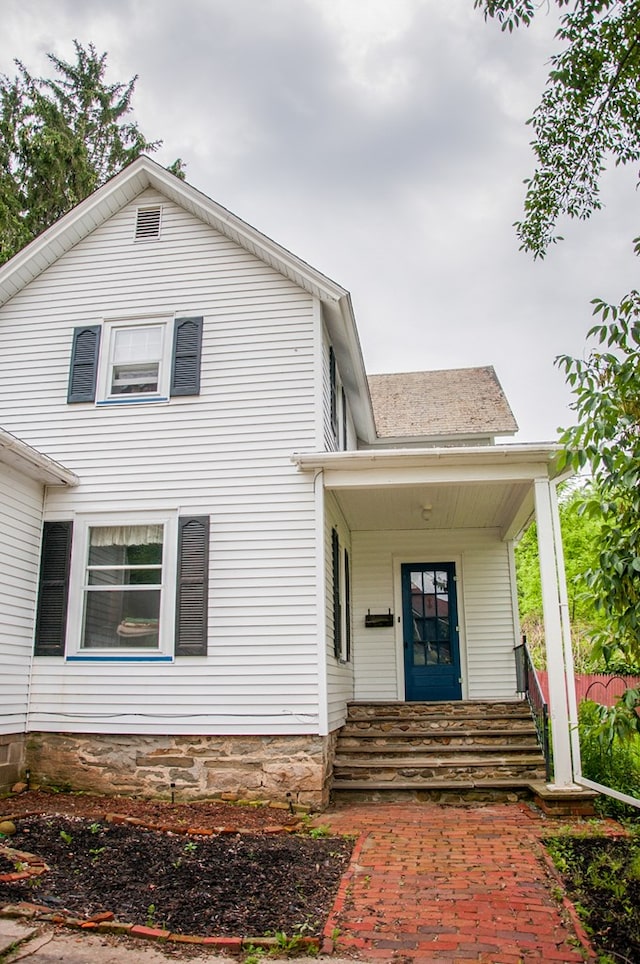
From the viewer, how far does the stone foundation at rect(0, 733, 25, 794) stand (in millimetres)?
7246

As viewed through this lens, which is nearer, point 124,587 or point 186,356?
point 124,587

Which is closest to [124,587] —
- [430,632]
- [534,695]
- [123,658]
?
[123,658]

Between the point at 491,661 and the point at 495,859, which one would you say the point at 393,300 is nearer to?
the point at 491,661

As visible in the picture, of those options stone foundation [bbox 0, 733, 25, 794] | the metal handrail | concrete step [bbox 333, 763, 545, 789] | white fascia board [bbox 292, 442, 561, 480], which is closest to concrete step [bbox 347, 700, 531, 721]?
→ the metal handrail

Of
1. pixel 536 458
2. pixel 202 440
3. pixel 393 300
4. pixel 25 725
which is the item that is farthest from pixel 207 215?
pixel 393 300

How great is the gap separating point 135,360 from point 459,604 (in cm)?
573

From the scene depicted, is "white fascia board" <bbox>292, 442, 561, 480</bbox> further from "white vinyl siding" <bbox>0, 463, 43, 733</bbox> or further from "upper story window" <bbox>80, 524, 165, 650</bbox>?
"white vinyl siding" <bbox>0, 463, 43, 733</bbox>

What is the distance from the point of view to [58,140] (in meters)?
15.3

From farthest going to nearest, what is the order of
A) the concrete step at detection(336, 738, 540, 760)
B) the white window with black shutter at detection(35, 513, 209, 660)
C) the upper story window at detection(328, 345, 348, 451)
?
the upper story window at detection(328, 345, 348, 451)
the concrete step at detection(336, 738, 540, 760)
the white window with black shutter at detection(35, 513, 209, 660)

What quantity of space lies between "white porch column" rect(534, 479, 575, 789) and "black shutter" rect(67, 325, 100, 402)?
17.1 feet

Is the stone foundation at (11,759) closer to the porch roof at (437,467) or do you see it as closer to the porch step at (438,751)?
the porch step at (438,751)

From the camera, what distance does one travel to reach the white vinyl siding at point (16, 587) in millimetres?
7395

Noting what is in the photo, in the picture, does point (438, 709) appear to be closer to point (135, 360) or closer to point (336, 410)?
point (336, 410)

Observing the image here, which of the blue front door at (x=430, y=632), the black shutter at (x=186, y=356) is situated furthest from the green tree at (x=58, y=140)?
the blue front door at (x=430, y=632)
